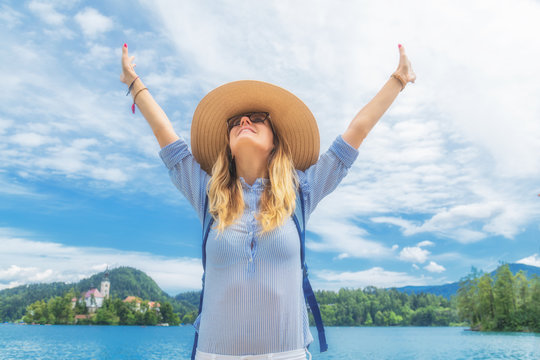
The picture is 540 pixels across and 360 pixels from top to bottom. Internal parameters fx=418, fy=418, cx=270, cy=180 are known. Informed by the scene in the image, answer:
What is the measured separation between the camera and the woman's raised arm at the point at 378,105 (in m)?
2.13

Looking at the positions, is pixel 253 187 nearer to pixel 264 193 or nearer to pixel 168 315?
pixel 264 193

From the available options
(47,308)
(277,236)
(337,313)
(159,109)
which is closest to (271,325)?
(277,236)

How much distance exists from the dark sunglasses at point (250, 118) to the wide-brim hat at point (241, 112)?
0.08 ft

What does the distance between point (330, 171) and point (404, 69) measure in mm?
685

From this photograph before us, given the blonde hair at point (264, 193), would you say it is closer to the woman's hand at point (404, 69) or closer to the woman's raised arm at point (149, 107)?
the woman's raised arm at point (149, 107)

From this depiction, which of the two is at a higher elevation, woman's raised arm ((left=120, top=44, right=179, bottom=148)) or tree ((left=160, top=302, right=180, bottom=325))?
woman's raised arm ((left=120, top=44, right=179, bottom=148))

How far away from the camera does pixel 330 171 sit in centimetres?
211

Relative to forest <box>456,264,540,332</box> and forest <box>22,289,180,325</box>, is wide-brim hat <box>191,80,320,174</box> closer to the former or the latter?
forest <box>456,264,540,332</box>

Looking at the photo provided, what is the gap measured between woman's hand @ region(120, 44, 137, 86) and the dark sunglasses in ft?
1.87

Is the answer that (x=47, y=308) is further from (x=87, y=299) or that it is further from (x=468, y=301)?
(x=468, y=301)

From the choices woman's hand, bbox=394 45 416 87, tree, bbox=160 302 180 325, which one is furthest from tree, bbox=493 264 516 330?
tree, bbox=160 302 180 325

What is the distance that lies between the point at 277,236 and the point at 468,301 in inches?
2706

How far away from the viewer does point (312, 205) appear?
2094 mm

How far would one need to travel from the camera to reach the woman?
1705 millimetres
